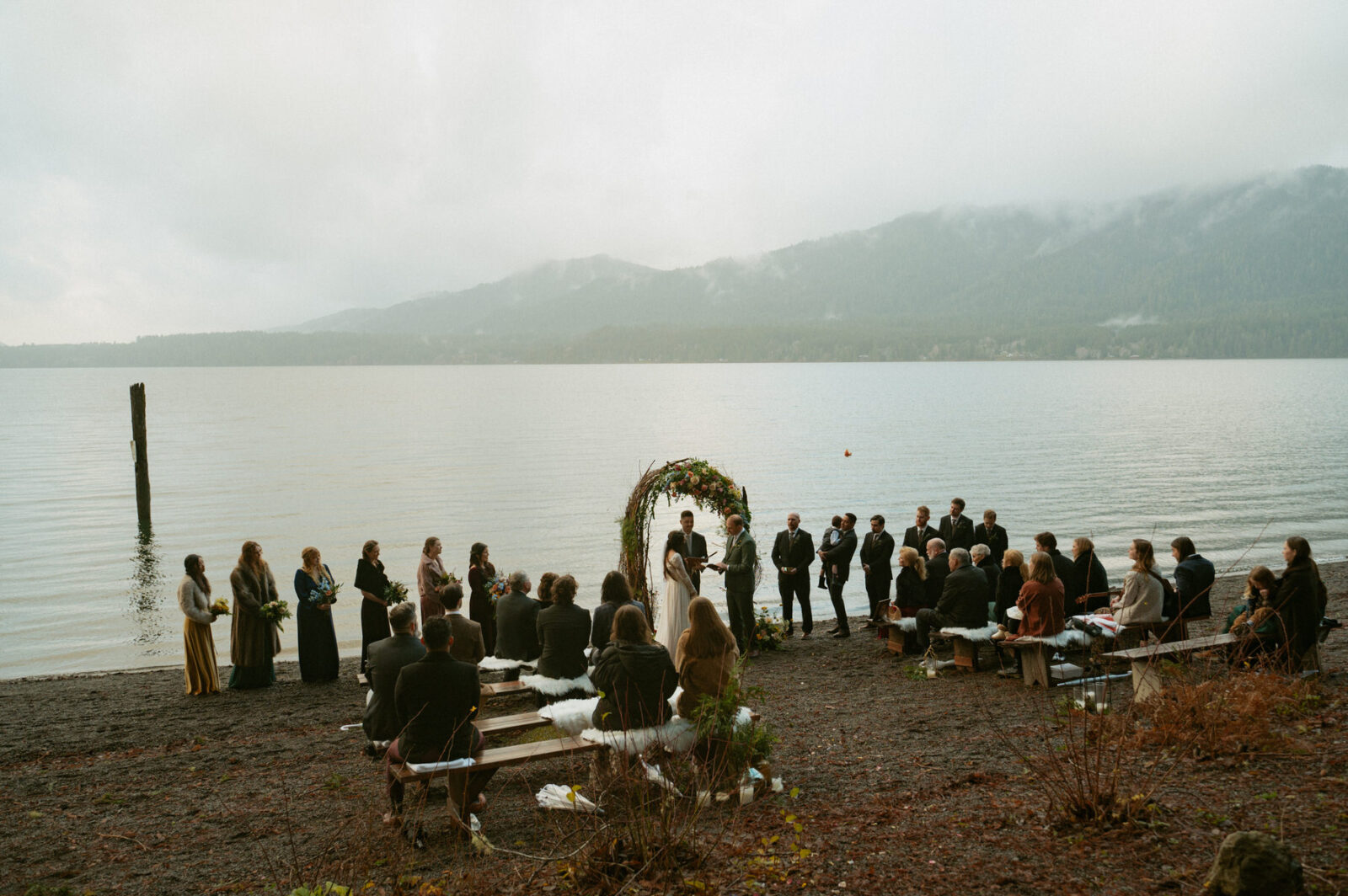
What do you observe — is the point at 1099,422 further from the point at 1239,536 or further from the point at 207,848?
the point at 207,848

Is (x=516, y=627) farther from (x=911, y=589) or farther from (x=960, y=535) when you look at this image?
(x=960, y=535)

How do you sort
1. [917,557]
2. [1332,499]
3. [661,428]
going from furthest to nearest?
[661,428] → [1332,499] → [917,557]

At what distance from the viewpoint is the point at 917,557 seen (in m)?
12.3

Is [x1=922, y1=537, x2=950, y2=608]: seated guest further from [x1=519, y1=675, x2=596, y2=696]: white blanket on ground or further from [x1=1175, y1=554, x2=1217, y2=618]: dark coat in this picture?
[x1=519, y1=675, x2=596, y2=696]: white blanket on ground

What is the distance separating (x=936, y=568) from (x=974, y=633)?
1414 mm

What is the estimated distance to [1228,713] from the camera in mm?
6637

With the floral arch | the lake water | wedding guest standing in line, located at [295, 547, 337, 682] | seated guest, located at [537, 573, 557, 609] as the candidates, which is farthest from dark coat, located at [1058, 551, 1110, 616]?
wedding guest standing in line, located at [295, 547, 337, 682]

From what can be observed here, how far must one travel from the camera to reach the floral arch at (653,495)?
13312 millimetres

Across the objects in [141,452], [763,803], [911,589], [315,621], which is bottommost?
[763,803]

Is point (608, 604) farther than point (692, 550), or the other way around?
point (692, 550)

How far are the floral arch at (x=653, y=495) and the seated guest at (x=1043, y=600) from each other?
4770mm

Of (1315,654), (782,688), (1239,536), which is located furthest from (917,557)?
(1239,536)

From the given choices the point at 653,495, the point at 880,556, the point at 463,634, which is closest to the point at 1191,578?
the point at 880,556

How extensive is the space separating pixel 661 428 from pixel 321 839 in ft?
243
